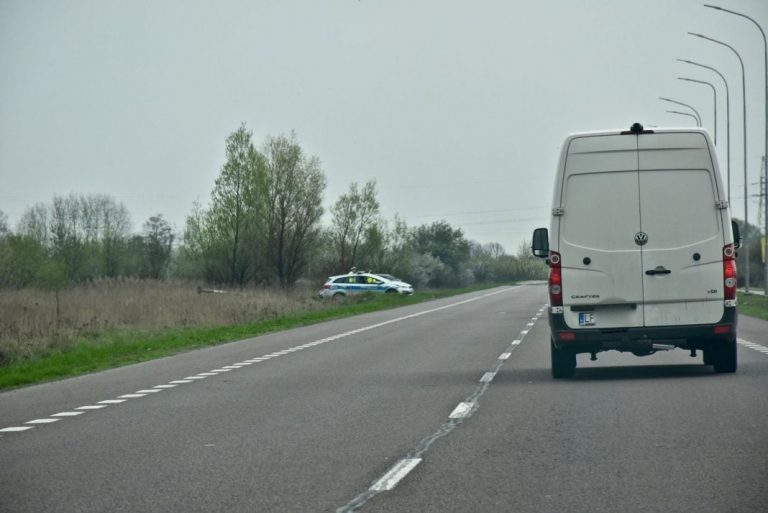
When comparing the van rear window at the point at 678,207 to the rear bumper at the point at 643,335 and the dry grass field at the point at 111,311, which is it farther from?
the dry grass field at the point at 111,311

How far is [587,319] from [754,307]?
3024 centimetres

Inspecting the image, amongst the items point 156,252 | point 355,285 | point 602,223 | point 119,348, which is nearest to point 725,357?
point 602,223

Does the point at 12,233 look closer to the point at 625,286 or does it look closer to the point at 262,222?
the point at 262,222

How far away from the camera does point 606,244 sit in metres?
15.8

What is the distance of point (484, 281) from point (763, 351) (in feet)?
404

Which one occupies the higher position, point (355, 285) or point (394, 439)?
point (355, 285)

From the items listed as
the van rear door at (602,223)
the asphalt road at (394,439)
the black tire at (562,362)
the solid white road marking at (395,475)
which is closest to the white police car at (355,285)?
the asphalt road at (394,439)

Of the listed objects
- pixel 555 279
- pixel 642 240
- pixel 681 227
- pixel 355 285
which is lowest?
pixel 355 285

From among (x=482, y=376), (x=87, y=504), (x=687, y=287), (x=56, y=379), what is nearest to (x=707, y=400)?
(x=687, y=287)

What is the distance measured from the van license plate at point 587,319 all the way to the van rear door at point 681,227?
31.1 inches

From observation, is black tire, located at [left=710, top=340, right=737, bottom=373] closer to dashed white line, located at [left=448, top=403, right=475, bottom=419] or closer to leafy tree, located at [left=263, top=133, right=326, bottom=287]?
dashed white line, located at [left=448, top=403, right=475, bottom=419]

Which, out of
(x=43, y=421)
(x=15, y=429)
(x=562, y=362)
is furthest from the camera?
(x=562, y=362)

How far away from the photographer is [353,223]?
290ft

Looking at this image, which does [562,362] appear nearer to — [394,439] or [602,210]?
[602,210]
